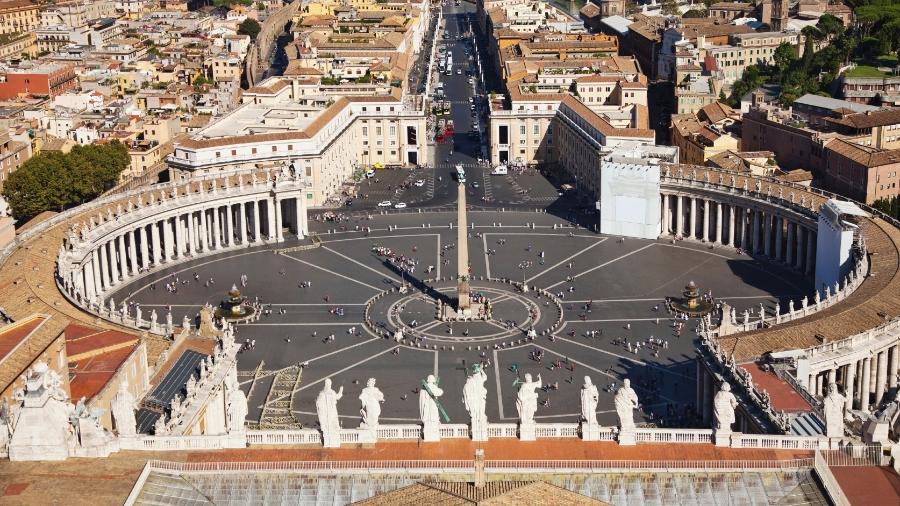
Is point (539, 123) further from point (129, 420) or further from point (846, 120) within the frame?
point (129, 420)

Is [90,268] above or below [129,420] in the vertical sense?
below

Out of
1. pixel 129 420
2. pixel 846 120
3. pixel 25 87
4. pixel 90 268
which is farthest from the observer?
pixel 25 87

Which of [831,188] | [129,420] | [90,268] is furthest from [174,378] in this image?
[831,188]

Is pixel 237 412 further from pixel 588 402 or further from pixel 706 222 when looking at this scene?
pixel 706 222

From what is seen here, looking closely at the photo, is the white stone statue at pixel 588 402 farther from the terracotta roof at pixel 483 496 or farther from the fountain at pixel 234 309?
the fountain at pixel 234 309

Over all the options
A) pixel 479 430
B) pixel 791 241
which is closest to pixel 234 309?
pixel 791 241

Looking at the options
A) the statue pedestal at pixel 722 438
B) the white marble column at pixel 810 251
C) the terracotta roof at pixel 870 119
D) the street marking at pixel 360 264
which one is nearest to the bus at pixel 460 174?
the street marking at pixel 360 264
